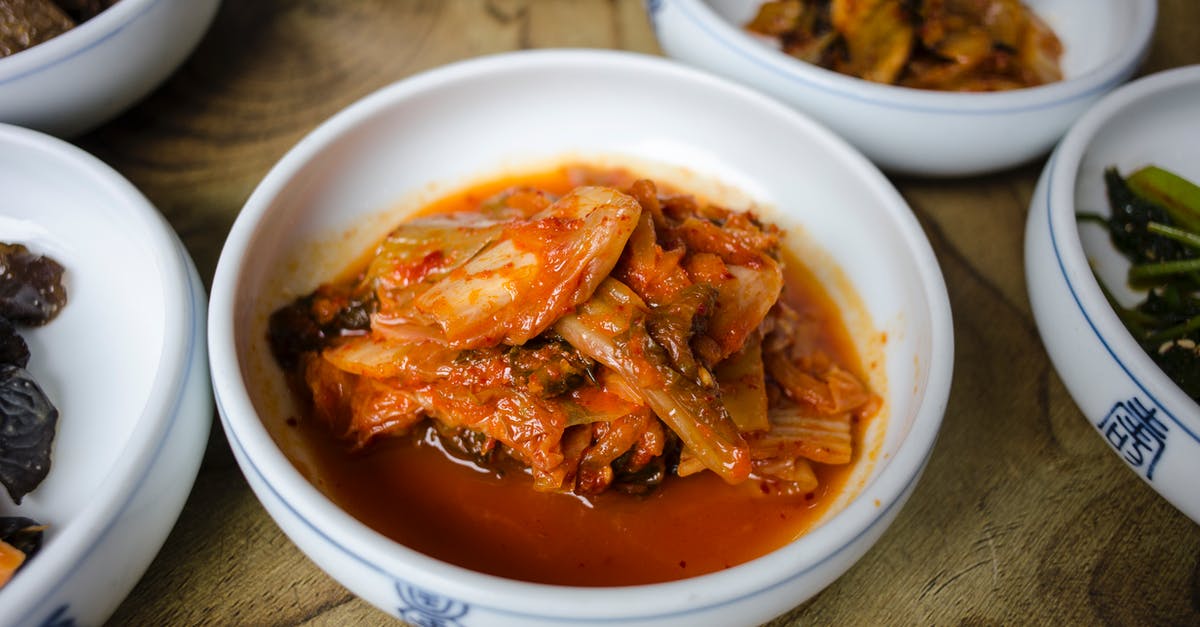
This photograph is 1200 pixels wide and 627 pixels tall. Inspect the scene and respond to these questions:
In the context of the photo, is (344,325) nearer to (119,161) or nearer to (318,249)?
(318,249)

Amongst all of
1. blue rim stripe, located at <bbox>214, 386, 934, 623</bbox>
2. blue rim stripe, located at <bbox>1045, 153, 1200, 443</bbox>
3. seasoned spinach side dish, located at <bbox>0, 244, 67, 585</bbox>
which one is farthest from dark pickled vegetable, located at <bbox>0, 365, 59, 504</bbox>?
blue rim stripe, located at <bbox>1045, 153, 1200, 443</bbox>

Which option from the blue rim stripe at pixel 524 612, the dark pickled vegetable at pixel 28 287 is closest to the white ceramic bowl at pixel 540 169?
the blue rim stripe at pixel 524 612

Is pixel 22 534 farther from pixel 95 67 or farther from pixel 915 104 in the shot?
pixel 915 104

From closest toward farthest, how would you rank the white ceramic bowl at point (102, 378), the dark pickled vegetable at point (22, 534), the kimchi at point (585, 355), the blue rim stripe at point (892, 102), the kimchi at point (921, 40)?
1. the white ceramic bowl at point (102, 378)
2. the dark pickled vegetable at point (22, 534)
3. the kimchi at point (585, 355)
4. the blue rim stripe at point (892, 102)
5. the kimchi at point (921, 40)

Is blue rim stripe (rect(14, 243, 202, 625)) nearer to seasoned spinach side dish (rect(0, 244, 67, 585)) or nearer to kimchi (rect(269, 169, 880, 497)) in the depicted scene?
seasoned spinach side dish (rect(0, 244, 67, 585))

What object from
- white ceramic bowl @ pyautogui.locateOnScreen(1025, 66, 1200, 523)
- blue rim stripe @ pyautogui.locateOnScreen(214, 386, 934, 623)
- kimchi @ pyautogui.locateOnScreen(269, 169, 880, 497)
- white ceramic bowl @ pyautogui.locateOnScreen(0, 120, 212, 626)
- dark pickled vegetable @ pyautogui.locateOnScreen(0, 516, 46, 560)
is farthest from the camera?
white ceramic bowl @ pyautogui.locateOnScreen(1025, 66, 1200, 523)

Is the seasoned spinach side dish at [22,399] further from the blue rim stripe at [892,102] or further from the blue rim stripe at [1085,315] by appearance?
the blue rim stripe at [1085,315]

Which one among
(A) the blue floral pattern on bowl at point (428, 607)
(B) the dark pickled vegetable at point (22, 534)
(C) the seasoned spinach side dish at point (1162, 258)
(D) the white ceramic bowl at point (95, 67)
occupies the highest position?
(D) the white ceramic bowl at point (95, 67)
